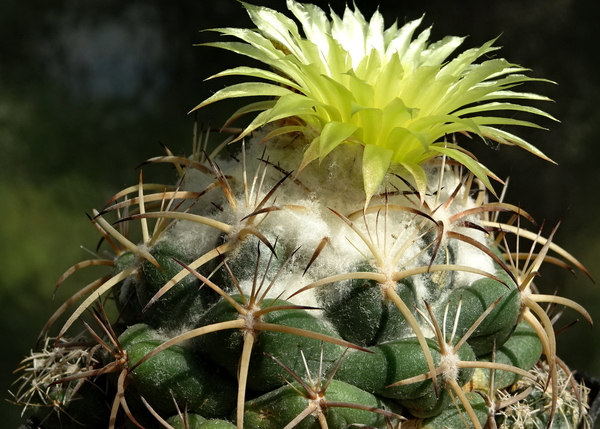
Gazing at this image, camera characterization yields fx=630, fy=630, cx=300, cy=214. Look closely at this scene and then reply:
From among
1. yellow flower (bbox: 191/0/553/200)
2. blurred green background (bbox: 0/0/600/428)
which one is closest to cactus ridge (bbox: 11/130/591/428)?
yellow flower (bbox: 191/0/553/200)

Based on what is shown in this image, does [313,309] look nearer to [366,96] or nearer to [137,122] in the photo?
[366,96]

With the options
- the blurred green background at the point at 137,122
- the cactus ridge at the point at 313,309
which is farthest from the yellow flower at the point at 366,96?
the blurred green background at the point at 137,122

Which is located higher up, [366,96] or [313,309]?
[366,96]

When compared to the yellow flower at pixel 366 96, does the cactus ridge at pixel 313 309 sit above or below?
below

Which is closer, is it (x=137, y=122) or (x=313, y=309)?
(x=313, y=309)

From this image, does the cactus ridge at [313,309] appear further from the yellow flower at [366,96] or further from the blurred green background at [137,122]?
the blurred green background at [137,122]

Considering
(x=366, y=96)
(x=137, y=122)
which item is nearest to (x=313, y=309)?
(x=366, y=96)
